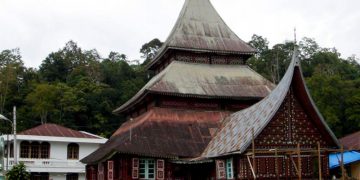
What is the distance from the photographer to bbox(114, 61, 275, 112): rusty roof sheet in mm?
28141

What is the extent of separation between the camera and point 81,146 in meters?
39.0

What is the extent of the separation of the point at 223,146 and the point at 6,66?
45545 mm

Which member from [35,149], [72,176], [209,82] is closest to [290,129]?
[209,82]

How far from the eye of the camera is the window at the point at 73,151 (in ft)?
127

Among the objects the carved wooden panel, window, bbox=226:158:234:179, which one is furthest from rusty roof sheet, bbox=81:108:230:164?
the carved wooden panel

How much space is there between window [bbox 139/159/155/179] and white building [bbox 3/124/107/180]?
44.6 feet

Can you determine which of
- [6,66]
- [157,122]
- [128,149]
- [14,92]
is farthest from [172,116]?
[6,66]

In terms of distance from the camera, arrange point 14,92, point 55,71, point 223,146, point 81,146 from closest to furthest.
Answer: point 223,146
point 81,146
point 14,92
point 55,71

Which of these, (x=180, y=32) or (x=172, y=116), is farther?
(x=180, y=32)

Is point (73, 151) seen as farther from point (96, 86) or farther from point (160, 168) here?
point (96, 86)

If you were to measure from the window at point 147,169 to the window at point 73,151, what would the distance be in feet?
Answer: 48.6

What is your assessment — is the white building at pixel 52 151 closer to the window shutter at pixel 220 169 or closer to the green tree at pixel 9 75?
the window shutter at pixel 220 169

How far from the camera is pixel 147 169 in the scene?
987 inches

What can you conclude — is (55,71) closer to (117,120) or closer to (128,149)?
(117,120)
